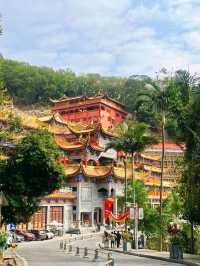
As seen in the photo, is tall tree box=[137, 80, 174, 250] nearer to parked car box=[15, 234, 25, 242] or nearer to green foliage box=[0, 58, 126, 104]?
parked car box=[15, 234, 25, 242]

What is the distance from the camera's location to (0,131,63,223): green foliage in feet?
71.7

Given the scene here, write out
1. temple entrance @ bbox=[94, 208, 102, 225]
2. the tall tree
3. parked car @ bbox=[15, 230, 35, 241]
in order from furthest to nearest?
temple entrance @ bbox=[94, 208, 102, 225]
parked car @ bbox=[15, 230, 35, 241]
the tall tree

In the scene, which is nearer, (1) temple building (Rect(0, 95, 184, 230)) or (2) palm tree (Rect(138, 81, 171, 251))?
(2) palm tree (Rect(138, 81, 171, 251))

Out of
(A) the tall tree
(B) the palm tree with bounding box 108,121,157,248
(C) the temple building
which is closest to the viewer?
(A) the tall tree

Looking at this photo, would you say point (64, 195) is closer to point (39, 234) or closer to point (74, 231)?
point (74, 231)

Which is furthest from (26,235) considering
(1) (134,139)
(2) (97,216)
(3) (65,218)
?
(2) (97,216)

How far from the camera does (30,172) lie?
22.0m

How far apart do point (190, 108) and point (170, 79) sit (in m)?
6.38

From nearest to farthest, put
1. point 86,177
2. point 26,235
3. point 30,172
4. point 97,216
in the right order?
point 30,172
point 26,235
point 86,177
point 97,216

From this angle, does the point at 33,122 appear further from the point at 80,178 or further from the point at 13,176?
the point at 13,176

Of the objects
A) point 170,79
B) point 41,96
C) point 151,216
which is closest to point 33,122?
point 151,216

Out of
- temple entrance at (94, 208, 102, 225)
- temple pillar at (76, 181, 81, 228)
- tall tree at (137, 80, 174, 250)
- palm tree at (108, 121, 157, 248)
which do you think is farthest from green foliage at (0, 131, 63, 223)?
temple entrance at (94, 208, 102, 225)

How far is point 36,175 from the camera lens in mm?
22000

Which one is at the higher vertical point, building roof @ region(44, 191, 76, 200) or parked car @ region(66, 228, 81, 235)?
building roof @ region(44, 191, 76, 200)
